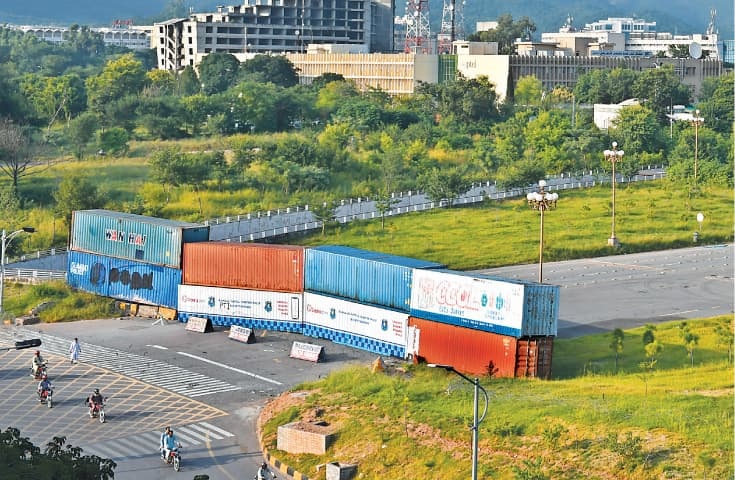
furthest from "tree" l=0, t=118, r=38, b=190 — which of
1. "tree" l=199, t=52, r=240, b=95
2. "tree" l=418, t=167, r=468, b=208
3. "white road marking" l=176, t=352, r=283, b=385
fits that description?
"tree" l=199, t=52, r=240, b=95

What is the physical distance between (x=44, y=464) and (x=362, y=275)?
28315 millimetres

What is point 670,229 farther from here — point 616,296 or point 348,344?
point 348,344

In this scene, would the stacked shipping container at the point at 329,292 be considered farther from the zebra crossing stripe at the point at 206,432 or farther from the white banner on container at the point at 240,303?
the zebra crossing stripe at the point at 206,432

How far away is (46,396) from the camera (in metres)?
50.4

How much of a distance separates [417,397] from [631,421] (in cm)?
826

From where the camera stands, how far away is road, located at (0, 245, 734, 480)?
149ft

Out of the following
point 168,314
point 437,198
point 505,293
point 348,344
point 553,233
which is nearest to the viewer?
point 505,293

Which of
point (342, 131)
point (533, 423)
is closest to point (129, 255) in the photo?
point (533, 423)

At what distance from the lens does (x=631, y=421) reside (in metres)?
41.7

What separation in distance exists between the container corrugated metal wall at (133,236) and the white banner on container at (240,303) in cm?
190

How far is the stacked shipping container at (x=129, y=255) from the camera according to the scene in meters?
65.4

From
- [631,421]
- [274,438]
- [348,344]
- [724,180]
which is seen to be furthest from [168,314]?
[724,180]

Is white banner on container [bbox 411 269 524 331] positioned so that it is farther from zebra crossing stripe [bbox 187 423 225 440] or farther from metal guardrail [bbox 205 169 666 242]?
metal guardrail [bbox 205 169 666 242]

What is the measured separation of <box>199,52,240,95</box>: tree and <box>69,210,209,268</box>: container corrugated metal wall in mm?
104137
